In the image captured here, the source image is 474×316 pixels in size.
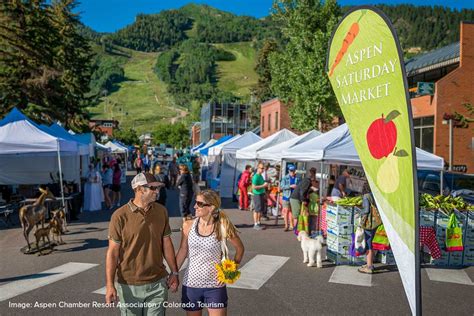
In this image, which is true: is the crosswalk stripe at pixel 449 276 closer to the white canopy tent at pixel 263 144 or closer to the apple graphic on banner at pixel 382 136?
the apple graphic on banner at pixel 382 136

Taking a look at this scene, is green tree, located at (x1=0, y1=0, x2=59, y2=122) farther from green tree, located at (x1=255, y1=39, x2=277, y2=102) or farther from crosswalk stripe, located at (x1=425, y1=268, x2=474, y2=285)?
green tree, located at (x1=255, y1=39, x2=277, y2=102)

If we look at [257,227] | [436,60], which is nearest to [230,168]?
[257,227]

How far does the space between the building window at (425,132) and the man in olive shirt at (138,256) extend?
998 inches

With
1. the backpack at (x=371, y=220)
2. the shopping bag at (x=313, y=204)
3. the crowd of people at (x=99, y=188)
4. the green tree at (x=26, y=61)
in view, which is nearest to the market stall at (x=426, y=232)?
the backpack at (x=371, y=220)

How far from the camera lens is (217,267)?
13.6 feet

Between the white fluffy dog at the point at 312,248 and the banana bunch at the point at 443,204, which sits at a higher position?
the banana bunch at the point at 443,204

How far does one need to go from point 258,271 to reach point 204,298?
13.9ft

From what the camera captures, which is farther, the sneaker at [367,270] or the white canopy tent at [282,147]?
the white canopy tent at [282,147]

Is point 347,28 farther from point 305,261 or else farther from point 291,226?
point 291,226

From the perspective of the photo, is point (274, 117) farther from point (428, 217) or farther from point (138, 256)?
point (138, 256)

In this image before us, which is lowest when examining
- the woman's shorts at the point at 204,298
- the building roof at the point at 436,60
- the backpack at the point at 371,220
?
the woman's shorts at the point at 204,298

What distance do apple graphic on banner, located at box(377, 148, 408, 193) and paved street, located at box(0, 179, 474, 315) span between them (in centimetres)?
341

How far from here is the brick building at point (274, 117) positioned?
39.7m

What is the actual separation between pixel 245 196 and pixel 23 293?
442 inches
